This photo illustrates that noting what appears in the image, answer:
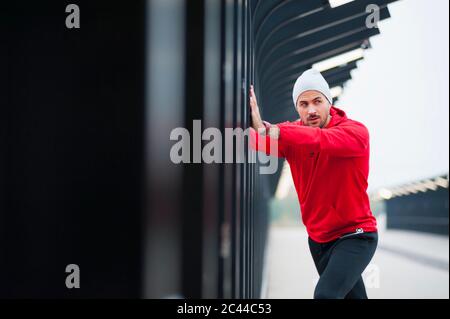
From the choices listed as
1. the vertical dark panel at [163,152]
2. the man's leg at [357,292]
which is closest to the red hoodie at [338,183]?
the man's leg at [357,292]

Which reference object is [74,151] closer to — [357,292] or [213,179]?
[213,179]

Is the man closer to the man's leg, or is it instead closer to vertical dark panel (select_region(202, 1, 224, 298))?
the man's leg

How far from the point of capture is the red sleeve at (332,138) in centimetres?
233

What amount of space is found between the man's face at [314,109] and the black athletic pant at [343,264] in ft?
1.70

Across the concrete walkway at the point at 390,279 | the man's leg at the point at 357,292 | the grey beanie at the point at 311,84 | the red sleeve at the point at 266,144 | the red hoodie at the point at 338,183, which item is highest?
the grey beanie at the point at 311,84

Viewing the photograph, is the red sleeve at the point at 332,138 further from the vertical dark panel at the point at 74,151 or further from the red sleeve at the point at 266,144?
the vertical dark panel at the point at 74,151

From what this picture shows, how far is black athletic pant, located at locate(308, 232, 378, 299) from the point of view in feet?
7.88

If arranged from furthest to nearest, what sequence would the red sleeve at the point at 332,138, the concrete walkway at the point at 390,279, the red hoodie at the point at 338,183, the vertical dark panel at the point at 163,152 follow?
the concrete walkway at the point at 390,279
the red hoodie at the point at 338,183
the red sleeve at the point at 332,138
the vertical dark panel at the point at 163,152

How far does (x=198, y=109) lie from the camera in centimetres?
163

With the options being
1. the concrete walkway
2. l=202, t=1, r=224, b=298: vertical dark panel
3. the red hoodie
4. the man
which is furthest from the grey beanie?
the concrete walkway

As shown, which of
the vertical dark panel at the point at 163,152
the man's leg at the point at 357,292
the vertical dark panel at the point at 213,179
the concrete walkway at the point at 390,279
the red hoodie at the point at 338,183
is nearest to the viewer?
the vertical dark panel at the point at 163,152
